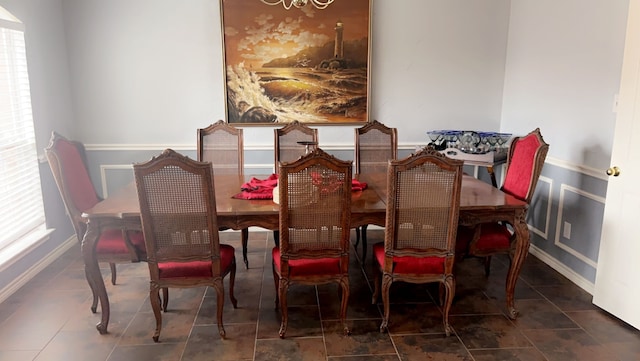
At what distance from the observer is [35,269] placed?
3482 mm

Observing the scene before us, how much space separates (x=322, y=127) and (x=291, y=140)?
669 mm

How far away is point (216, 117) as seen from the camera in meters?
4.30

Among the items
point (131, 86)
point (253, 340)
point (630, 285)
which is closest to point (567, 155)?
point (630, 285)

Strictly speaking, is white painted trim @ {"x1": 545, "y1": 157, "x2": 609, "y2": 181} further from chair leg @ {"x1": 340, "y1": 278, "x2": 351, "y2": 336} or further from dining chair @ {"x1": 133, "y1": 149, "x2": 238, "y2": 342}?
dining chair @ {"x1": 133, "y1": 149, "x2": 238, "y2": 342}

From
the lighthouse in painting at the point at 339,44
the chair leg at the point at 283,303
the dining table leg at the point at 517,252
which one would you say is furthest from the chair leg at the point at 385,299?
the lighthouse in painting at the point at 339,44

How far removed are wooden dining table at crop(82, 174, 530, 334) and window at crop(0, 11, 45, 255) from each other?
38.3 inches

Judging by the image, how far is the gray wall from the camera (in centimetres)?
364

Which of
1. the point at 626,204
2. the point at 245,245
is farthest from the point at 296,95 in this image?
the point at 626,204

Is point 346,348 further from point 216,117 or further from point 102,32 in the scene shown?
point 102,32

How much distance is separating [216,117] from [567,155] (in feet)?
9.73

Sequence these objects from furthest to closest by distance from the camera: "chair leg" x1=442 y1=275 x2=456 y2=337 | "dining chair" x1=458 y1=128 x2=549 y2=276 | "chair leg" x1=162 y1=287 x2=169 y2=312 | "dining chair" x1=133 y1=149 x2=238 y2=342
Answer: "chair leg" x1=162 y1=287 x2=169 y2=312, "dining chair" x1=458 y1=128 x2=549 y2=276, "chair leg" x1=442 y1=275 x2=456 y2=337, "dining chair" x1=133 y1=149 x2=238 y2=342

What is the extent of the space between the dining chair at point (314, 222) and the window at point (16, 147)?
2037 millimetres

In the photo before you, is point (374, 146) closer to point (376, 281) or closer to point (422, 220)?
point (376, 281)

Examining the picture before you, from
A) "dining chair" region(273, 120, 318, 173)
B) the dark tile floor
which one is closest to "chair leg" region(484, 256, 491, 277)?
the dark tile floor
